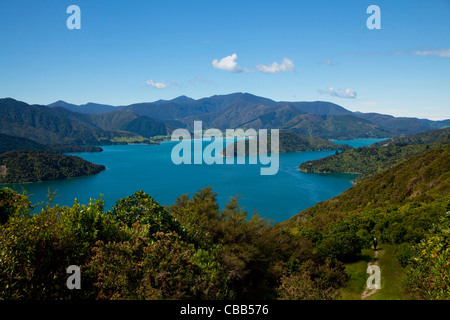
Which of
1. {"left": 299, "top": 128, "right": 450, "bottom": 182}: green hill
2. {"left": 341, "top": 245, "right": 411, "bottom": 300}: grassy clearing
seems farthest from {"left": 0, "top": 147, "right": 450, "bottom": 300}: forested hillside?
{"left": 299, "top": 128, "right": 450, "bottom": 182}: green hill

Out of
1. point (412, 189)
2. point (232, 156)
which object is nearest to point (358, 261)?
point (412, 189)

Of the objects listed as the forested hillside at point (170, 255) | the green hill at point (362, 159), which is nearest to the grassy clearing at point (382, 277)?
the forested hillside at point (170, 255)

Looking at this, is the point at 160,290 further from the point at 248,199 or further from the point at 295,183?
the point at 295,183

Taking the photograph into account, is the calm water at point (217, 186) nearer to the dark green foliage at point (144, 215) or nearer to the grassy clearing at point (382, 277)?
the grassy clearing at point (382, 277)

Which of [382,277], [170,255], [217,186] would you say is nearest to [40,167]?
[217,186]

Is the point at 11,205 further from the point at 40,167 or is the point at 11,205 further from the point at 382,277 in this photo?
the point at 40,167
